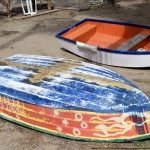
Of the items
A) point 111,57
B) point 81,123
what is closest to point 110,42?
point 111,57

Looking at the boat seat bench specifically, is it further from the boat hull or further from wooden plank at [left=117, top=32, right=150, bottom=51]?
the boat hull

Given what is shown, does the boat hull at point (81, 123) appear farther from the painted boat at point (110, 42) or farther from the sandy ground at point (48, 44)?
the painted boat at point (110, 42)

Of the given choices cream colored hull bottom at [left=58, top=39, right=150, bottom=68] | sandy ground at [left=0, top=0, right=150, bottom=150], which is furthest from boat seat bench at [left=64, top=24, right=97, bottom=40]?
sandy ground at [left=0, top=0, right=150, bottom=150]

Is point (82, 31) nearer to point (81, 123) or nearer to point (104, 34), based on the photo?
point (104, 34)

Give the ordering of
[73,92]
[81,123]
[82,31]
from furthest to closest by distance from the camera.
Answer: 1. [82,31]
2. [73,92]
3. [81,123]

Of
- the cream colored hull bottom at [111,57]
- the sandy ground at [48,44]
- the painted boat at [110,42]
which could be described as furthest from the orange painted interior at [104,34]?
the sandy ground at [48,44]

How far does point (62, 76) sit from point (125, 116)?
58.2 inches

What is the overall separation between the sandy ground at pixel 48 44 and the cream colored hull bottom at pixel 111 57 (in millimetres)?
204

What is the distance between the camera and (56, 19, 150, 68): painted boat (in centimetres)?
781

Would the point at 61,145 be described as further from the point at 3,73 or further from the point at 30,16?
the point at 30,16

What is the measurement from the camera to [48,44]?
1015 centimetres

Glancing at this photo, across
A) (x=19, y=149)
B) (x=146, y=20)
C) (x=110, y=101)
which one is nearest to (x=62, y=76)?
(x=110, y=101)

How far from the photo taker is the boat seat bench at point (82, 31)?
9180mm

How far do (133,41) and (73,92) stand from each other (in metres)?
3.82
